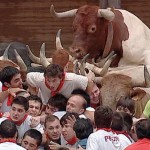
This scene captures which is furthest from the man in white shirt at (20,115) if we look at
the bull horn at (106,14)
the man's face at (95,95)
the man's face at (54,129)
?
the bull horn at (106,14)

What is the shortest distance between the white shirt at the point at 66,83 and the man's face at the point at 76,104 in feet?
1.44

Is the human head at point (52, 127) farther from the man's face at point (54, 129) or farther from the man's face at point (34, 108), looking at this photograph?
the man's face at point (34, 108)

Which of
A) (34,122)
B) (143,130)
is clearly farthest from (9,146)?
(143,130)

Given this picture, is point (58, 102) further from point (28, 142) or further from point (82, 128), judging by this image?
point (82, 128)

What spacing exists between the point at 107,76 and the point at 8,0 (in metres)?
7.97

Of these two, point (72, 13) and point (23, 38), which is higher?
point (72, 13)

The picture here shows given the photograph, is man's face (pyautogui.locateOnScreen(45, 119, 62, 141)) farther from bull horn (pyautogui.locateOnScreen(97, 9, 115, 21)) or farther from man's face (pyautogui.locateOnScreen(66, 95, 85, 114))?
bull horn (pyautogui.locateOnScreen(97, 9, 115, 21))

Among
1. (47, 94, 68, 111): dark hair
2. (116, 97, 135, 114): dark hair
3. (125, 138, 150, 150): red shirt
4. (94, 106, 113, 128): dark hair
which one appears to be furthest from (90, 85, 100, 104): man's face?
(125, 138, 150, 150): red shirt

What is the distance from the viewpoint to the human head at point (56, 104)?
32.5 ft

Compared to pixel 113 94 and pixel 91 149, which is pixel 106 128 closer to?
pixel 91 149

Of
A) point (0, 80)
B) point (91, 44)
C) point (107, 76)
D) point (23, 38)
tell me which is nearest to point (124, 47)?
point (91, 44)

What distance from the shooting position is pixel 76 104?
9609 millimetres

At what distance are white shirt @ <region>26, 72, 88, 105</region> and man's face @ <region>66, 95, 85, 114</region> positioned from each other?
44 cm

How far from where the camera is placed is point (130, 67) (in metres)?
12.5
